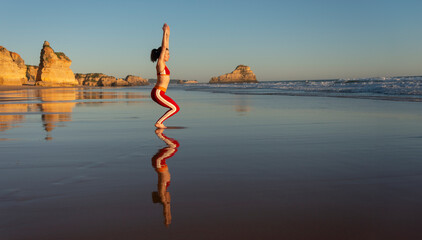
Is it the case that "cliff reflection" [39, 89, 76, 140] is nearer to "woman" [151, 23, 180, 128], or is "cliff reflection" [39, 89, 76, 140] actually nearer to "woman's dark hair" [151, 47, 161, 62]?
"woman" [151, 23, 180, 128]

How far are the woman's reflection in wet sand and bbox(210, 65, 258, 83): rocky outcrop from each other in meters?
171

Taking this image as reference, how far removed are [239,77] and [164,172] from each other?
587 ft

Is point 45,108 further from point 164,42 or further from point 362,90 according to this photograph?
point 362,90

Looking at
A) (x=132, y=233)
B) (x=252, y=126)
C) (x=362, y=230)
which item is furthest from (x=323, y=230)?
(x=252, y=126)

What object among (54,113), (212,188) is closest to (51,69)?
(54,113)

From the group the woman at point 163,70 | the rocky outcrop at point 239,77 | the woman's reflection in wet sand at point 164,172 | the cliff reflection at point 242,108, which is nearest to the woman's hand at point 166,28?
the woman at point 163,70

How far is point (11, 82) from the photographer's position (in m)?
62.4

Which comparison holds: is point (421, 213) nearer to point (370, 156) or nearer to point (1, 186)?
point (370, 156)

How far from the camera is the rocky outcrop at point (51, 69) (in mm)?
75125

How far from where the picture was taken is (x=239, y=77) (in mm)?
179625

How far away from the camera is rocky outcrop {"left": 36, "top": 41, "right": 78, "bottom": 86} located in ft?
246

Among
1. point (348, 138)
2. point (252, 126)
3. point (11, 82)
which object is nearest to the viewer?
point (348, 138)

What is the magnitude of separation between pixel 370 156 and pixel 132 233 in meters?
3.11

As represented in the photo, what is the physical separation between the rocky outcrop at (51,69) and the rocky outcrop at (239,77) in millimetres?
100509
